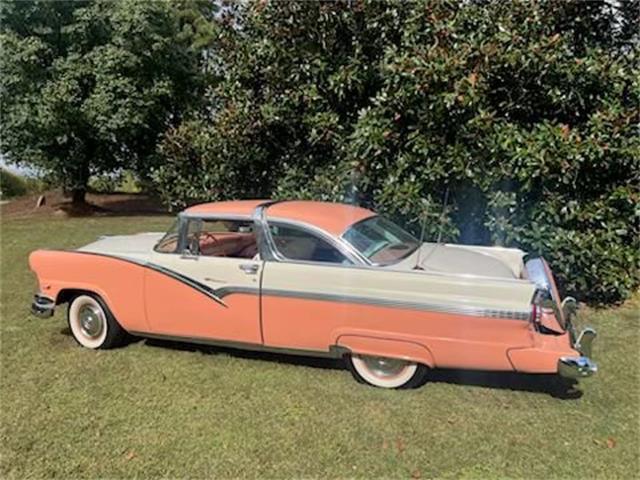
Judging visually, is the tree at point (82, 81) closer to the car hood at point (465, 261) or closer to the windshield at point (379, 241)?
the windshield at point (379, 241)

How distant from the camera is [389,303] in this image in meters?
3.87

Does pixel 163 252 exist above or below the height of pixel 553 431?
above

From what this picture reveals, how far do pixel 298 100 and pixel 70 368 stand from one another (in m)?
4.17

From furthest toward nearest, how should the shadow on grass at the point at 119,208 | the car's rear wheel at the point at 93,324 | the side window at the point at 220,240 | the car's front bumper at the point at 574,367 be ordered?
1. the shadow on grass at the point at 119,208
2. the car's rear wheel at the point at 93,324
3. the side window at the point at 220,240
4. the car's front bumper at the point at 574,367

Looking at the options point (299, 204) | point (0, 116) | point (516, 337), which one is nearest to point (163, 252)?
point (299, 204)

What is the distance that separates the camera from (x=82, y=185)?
50.1 ft

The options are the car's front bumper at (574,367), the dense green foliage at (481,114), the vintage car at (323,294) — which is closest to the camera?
the car's front bumper at (574,367)

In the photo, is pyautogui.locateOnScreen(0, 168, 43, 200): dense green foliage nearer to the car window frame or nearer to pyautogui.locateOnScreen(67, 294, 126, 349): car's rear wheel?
pyautogui.locateOnScreen(67, 294, 126, 349): car's rear wheel

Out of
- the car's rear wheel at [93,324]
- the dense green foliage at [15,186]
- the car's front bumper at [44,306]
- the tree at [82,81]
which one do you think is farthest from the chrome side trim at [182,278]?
the dense green foliage at [15,186]

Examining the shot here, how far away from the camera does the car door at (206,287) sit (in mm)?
4286

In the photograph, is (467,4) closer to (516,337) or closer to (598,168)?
(598,168)

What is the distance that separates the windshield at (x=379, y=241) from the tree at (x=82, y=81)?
9.38m

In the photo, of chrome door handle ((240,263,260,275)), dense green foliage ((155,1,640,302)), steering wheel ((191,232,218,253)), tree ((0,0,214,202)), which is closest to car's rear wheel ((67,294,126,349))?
steering wheel ((191,232,218,253))

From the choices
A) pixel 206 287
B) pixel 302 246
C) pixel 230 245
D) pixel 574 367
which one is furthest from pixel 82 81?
pixel 574 367
